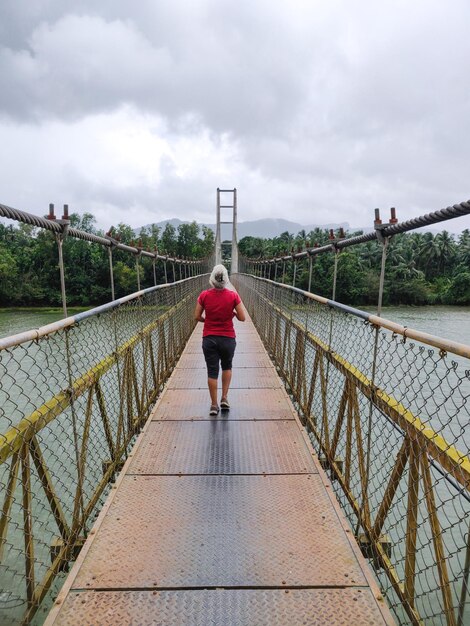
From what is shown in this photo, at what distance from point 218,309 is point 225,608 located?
1.77 m

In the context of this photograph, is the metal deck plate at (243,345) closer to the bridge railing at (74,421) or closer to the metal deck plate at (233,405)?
the bridge railing at (74,421)

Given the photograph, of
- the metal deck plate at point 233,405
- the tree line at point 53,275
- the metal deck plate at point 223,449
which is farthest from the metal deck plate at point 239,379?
the tree line at point 53,275

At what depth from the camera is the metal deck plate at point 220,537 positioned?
1515mm

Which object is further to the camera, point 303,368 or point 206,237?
point 206,237

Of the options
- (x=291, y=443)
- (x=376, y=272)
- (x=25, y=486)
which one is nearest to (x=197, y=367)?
(x=291, y=443)

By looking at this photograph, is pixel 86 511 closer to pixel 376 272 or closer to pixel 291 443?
pixel 291 443

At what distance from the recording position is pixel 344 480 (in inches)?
87.6

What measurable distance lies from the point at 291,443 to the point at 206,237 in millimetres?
51821

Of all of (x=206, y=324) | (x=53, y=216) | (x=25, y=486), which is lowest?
(x=25, y=486)

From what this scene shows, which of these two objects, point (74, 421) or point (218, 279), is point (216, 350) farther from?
point (74, 421)

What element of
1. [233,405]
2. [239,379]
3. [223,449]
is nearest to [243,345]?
[239,379]

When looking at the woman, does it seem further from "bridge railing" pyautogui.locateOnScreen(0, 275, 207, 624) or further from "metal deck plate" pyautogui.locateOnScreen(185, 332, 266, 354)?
"metal deck plate" pyautogui.locateOnScreen(185, 332, 266, 354)

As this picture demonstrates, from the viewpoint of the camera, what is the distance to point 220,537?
5.64 ft

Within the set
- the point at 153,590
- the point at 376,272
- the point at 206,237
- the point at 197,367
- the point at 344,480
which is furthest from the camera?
the point at 206,237
